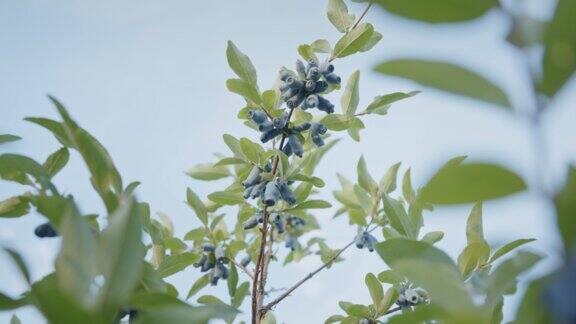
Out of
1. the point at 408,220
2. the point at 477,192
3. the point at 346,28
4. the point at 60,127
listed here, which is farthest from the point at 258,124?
the point at 477,192

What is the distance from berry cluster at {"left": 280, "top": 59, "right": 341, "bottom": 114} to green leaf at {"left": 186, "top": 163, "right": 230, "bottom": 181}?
0.88 meters

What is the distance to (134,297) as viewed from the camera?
36.4 inches

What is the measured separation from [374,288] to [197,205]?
3.46 feet

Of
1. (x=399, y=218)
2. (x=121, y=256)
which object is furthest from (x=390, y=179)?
(x=121, y=256)

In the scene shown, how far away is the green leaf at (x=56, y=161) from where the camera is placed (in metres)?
1.51

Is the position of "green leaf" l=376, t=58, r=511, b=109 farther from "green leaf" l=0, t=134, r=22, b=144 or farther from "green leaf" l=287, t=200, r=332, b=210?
"green leaf" l=287, t=200, r=332, b=210

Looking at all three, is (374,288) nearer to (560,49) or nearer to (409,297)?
(409,297)

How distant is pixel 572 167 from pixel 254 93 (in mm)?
1730

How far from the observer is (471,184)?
75 cm

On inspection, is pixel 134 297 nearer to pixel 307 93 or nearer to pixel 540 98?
pixel 540 98

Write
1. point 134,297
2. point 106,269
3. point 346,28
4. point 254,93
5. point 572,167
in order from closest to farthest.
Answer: point 572,167 < point 106,269 < point 134,297 < point 254,93 < point 346,28

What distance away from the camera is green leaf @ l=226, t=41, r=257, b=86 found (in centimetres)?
229

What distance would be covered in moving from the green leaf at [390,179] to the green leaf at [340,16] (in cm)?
75

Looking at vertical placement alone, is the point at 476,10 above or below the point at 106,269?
above
